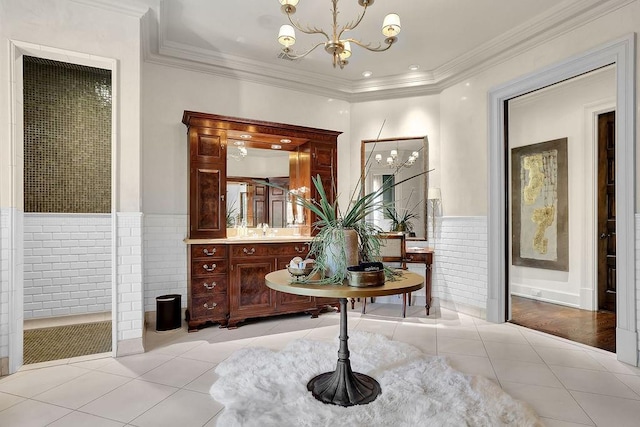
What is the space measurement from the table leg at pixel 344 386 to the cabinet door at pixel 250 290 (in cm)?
173

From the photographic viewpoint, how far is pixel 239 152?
15.3 ft

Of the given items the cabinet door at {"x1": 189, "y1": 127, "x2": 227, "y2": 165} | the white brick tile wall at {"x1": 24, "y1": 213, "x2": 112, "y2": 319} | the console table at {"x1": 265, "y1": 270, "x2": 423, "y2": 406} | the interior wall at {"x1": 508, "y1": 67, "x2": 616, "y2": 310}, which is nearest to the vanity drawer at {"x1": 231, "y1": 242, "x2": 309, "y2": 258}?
the cabinet door at {"x1": 189, "y1": 127, "x2": 227, "y2": 165}

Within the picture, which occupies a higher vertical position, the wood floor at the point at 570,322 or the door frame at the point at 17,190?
the door frame at the point at 17,190

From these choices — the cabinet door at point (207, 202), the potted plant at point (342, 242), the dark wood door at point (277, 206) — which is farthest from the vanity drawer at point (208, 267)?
the potted plant at point (342, 242)

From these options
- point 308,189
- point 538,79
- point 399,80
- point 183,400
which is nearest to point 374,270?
point 183,400

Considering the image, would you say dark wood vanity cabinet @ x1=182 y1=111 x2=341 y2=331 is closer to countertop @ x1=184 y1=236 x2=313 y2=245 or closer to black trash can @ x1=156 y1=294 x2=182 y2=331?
countertop @ x1=184 y1=236 x2=313 y2=245

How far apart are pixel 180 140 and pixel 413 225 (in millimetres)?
3402

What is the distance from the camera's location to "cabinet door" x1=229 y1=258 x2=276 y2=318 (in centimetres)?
407

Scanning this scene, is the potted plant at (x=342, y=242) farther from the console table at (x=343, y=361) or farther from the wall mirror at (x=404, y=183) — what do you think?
the wall mirror at (x=404, y=183)

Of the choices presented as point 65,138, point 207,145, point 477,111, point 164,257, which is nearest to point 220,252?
point 164,257

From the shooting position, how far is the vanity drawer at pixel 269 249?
4.11 meters

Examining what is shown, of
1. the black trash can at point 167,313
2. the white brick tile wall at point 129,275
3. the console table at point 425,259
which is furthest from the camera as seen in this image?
the console table at point 425,259

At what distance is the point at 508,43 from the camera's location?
4.05 meters

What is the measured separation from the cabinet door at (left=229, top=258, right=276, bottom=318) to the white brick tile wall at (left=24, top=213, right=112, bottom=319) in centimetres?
180
